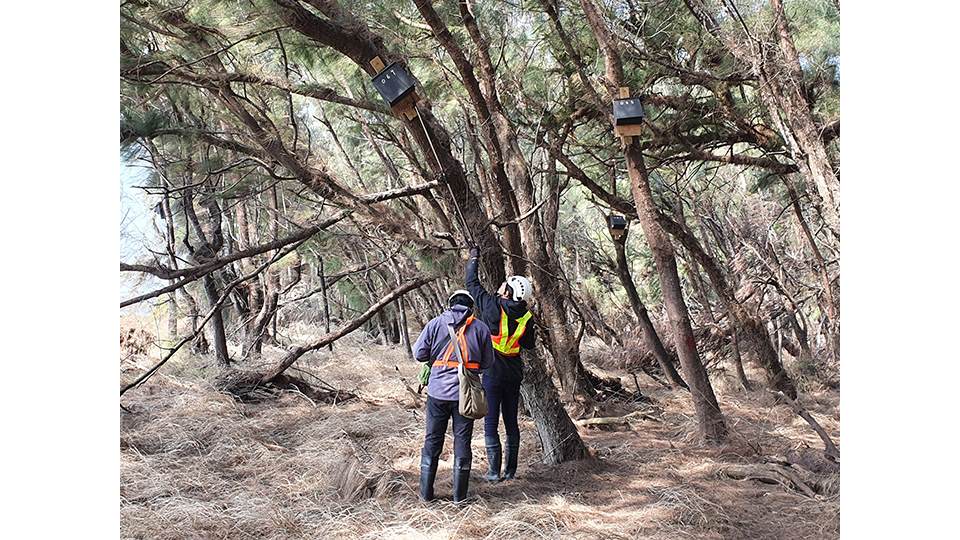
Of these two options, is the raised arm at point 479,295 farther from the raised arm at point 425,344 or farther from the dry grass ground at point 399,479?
the dry grass ground at point 399,479

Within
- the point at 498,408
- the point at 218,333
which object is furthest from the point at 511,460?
the point at 218,333

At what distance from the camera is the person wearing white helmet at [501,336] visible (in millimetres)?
5578

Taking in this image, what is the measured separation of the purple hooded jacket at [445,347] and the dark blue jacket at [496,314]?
33cm

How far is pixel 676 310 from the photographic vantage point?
6.50 metres

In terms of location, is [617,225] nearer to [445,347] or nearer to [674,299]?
[674,299]

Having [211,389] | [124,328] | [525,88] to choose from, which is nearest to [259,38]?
[525,88]

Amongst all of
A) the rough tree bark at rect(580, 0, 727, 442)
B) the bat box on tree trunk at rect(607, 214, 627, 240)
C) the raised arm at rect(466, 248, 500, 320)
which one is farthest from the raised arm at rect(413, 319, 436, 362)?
the bat box on tree trunk at rect(607, 214, 627, 240)

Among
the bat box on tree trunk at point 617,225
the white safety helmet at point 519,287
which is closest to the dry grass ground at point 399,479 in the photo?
the white safety helmet at point 519,287

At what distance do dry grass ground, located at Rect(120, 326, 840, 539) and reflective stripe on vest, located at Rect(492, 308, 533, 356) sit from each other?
3.30 ft

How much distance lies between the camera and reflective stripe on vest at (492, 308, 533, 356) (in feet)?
18.3

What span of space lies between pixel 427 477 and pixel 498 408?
863 millimetres

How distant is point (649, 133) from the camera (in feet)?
27.9

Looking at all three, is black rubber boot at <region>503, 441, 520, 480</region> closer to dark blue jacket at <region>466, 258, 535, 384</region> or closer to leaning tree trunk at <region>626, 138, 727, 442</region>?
dark blue jacket at <region>466, 258, 535, 384</region>

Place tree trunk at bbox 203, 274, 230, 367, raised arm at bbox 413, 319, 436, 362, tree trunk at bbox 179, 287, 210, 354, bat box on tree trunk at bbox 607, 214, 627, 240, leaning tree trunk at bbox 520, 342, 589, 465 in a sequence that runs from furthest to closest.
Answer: tree trunk at bbox 179, 287, 210, 354 → tree trunk at bbox 203, 274, 230, 367 → bat box on tree trunk at bbox 607, 214, 627, 240 → leaning tree trunk at bbox 520, 342, 589, 465 → raised arm at bbox 413, 319, 436, 362
